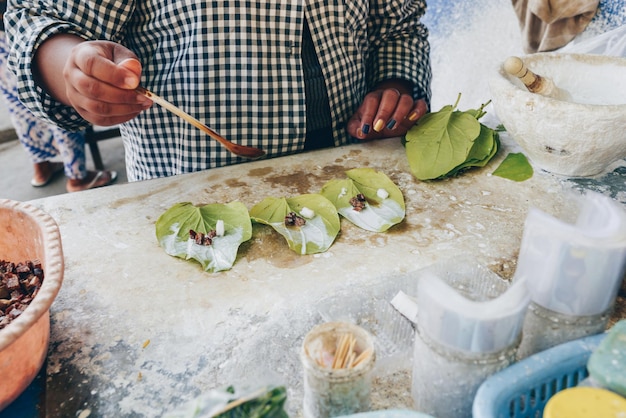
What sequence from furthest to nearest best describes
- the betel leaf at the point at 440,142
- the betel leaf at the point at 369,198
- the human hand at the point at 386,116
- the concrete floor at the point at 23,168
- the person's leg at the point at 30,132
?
1. the concrete floor at the point at 23,168
2. the person's leg at the point at 30,132
3. the human hand at the point at 386,116
4. the betel leaf at the point at 440,142
5. the betel leaf at the point at 369,198

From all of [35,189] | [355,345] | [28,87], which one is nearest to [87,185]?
[35,189]

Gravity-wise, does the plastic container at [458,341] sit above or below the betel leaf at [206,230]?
above

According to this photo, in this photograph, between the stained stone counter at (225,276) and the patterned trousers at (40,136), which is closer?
the stained stone counter at (225,276)

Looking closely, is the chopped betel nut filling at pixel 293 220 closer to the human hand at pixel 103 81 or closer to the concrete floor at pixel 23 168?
the human hand at pixel 103 81

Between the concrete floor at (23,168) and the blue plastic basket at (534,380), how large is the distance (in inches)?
132

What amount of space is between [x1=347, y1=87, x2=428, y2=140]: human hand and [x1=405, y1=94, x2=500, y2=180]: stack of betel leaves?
0.10 ft

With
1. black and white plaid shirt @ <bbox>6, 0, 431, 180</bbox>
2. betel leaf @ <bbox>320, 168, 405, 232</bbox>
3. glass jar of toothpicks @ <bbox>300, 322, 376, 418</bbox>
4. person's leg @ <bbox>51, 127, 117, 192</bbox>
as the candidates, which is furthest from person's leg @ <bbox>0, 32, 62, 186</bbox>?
glass jar of toothpicks @ <bbox>300, 322, 376, 418</bbox>

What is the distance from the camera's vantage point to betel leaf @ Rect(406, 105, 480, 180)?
3.97 feet

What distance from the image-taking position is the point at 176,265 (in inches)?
37.9

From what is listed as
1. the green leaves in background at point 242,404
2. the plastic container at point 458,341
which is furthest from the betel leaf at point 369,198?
the green leaves in background at point 242,404

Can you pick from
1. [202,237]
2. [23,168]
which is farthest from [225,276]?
[23,168]

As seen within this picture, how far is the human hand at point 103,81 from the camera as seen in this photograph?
3.16ft

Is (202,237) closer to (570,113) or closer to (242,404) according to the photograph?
(242,404)

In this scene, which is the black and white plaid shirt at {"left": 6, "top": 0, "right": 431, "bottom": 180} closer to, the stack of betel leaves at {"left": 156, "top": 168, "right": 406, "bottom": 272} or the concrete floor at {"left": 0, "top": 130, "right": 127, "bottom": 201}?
the stack of betel leaves at {"left": 156, "top": 168, "right": 406, "bottom": 272}
